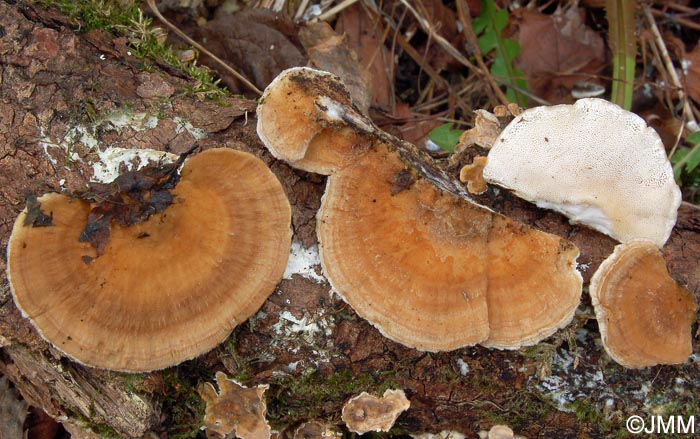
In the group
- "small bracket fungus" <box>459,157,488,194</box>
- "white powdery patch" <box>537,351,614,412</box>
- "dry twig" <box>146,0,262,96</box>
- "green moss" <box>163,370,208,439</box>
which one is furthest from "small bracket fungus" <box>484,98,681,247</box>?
"green moss" <box>163,370,208,439</box>

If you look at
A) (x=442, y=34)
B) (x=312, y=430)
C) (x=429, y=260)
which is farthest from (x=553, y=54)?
(x=312, y=430)

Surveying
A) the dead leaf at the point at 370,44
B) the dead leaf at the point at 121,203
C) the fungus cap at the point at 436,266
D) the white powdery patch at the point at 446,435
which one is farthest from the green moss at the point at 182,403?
the dead leaf at the point at 370,44

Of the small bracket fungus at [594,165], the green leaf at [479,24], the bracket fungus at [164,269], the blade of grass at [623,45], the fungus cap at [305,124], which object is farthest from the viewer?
the green leaf at [479,24]

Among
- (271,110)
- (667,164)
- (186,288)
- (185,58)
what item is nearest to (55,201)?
(186,288)

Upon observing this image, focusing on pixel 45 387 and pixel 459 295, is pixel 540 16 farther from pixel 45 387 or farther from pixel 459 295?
pixel 45 387

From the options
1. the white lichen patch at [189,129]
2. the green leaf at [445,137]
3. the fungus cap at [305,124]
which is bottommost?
the green leaf at [445,137]

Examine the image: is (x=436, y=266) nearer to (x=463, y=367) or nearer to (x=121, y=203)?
(x=463, y=367)

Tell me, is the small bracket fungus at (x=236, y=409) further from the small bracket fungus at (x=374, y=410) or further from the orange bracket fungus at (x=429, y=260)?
the orange bracket fungus at (x=429, y=260)

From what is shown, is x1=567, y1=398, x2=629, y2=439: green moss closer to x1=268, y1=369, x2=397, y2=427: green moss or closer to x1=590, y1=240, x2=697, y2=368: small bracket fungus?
x1=590, y1=240, x2=697, y2=368: small bracket fungus
